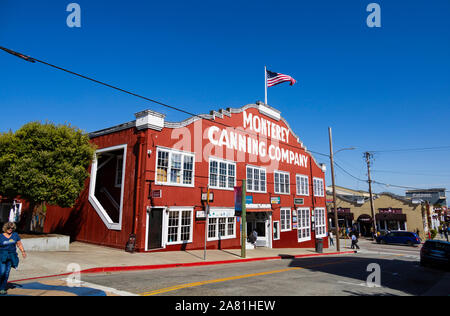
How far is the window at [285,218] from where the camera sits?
89.6ft

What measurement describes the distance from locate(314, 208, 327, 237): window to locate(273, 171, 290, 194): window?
7.22 meters

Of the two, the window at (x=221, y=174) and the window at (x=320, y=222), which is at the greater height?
the window at (x=221, y=174)

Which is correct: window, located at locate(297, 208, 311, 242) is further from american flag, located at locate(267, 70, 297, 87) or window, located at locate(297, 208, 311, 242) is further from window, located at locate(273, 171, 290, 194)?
american flag, located at locate(267, 70, 297, 87)

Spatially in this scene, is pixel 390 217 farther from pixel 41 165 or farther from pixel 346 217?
pixel 41 165

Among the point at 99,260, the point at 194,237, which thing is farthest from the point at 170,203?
the point at 99,260

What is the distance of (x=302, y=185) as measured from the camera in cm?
3133

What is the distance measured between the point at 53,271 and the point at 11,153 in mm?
8251

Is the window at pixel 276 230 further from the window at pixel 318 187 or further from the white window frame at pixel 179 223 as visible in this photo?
the white window frame at pixel 179 223

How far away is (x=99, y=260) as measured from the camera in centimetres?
1202

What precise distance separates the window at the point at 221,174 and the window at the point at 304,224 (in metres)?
11.4

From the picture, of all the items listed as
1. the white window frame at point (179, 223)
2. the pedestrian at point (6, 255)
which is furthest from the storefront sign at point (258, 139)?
the pedestrian at point (6, 255)

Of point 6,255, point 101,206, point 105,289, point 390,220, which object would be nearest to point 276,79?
point 101,206

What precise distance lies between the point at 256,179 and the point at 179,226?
9.37 metres
